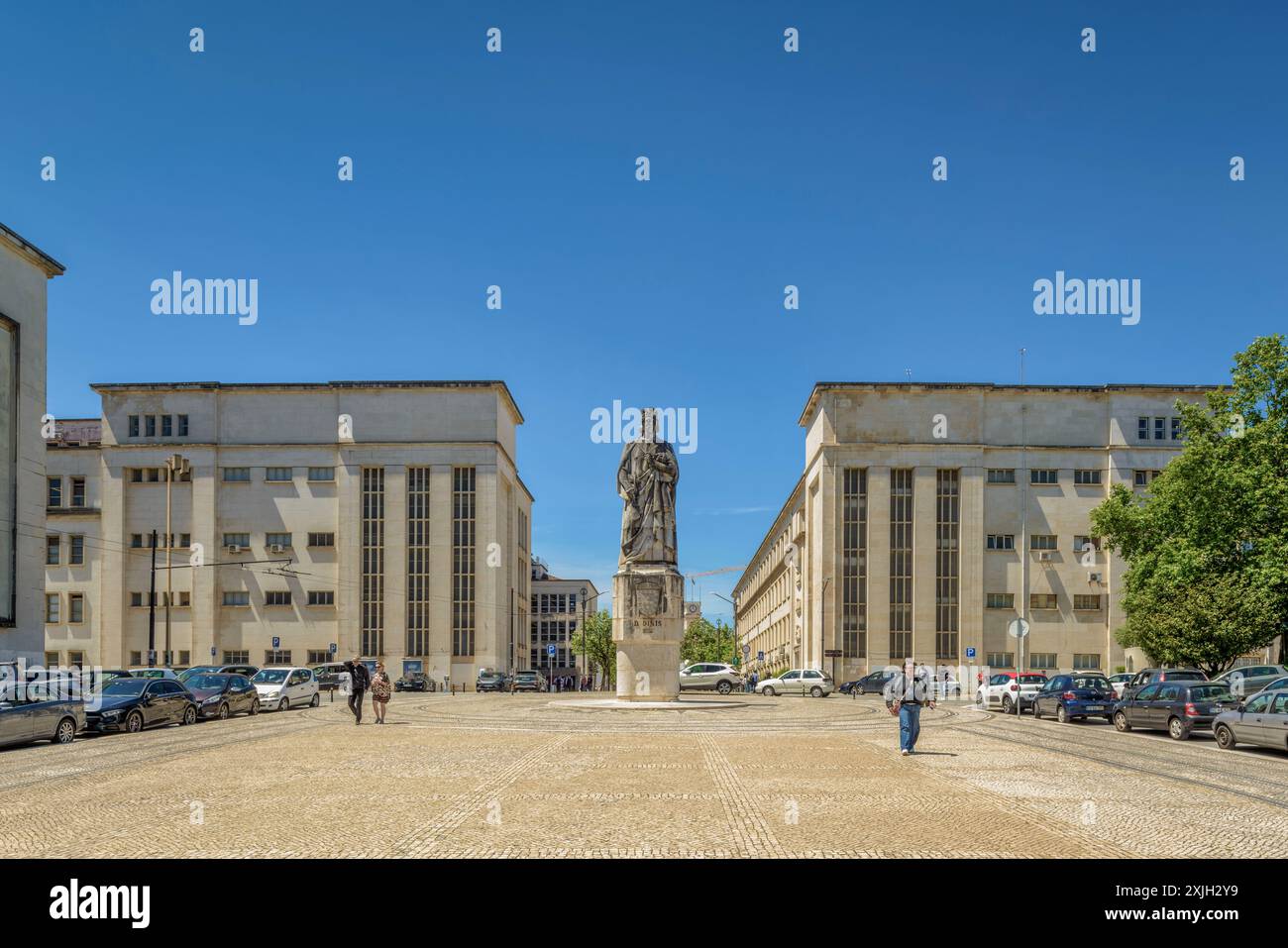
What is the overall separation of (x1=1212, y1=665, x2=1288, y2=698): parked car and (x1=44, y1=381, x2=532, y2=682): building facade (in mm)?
52602

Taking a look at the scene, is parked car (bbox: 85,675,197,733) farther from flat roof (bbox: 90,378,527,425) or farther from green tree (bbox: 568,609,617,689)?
green tree (bbox: 568,609,617,689)

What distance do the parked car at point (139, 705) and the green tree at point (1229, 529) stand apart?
35.8 meters

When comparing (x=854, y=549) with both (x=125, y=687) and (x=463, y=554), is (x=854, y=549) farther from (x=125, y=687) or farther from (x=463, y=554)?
(x=125, y=687)

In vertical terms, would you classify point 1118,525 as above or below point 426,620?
above

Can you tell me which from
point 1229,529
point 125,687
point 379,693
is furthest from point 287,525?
point 1229,529

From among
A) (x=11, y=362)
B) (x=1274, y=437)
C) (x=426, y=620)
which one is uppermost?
(x=11, y=362)

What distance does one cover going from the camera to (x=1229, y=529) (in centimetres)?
4175

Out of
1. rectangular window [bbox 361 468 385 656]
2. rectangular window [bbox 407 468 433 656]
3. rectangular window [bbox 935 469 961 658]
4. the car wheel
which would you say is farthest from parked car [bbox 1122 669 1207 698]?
rectangular window [bbox 361 468 385 656]

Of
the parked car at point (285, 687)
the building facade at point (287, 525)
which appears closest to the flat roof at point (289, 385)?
the building facade at point (287, 525)

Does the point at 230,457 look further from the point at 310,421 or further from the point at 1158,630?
the point at 1158,630

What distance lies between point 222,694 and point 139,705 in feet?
18.8
